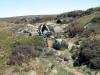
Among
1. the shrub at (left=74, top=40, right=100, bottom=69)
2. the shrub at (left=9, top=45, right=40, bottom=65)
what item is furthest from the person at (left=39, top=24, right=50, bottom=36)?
the shrub at (left=74, top=40, right=100, bottom=69)

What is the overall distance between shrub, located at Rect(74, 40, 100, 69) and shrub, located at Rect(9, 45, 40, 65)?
2917mm

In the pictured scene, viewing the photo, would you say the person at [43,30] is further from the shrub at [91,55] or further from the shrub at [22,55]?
the shrub at [91,55]

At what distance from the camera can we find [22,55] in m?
9.95

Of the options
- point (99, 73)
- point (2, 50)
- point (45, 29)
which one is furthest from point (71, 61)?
point (2, 50)

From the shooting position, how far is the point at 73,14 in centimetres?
3703

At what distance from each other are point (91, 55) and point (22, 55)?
13.4 feet

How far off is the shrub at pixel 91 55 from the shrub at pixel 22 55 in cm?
292

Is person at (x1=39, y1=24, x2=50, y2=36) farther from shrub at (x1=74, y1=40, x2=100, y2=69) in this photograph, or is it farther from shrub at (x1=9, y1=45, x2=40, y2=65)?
shrub at (x1=74, y1=40, x2=100, y2=69)

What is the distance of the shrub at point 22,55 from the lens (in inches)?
379

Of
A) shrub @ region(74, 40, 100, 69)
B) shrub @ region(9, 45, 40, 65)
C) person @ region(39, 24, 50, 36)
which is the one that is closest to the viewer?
shrub @ region(9, 45, 40, 65)

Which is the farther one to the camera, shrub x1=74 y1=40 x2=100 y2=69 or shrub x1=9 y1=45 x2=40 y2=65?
shrub x1=74 y1=40 x2=100 y2=69

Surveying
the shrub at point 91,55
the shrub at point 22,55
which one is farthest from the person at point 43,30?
the shrub at point 91,55

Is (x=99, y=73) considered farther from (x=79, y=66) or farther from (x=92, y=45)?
(x=92, y=45)

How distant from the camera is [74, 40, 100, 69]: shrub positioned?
32.4ft
